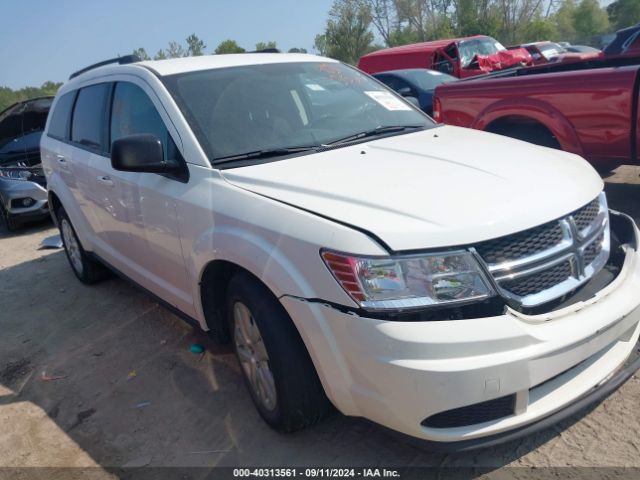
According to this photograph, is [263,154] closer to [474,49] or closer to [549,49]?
[474,49]

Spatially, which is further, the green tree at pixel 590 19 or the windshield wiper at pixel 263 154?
the green tree at pixel 590 19

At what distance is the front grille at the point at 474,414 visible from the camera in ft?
6.86

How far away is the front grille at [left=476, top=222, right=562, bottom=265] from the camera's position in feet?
6.96

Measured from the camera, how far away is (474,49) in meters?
14.8

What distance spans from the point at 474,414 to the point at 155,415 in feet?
5.97

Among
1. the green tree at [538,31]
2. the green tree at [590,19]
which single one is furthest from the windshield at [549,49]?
the green tree at [590,19]

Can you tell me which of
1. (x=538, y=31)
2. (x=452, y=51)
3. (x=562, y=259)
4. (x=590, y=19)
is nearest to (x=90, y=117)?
(x=562, y=259)

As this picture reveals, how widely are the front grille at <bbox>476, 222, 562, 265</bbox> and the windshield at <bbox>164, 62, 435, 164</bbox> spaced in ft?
4.33

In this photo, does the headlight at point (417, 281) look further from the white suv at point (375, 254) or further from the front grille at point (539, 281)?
the front grille at point (539, 281)

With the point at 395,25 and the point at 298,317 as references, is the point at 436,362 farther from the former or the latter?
the point at 395,25

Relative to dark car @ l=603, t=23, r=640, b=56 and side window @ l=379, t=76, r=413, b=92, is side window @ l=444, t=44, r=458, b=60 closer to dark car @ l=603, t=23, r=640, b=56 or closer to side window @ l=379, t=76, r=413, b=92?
side window @ l=379, t=76, r=413, b=92

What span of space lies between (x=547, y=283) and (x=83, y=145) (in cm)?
363

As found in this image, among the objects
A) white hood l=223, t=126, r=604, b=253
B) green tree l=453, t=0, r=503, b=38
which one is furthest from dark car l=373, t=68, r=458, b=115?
green tree l=453, t=0, r=503, b=38

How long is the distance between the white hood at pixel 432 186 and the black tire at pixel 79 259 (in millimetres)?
2905
